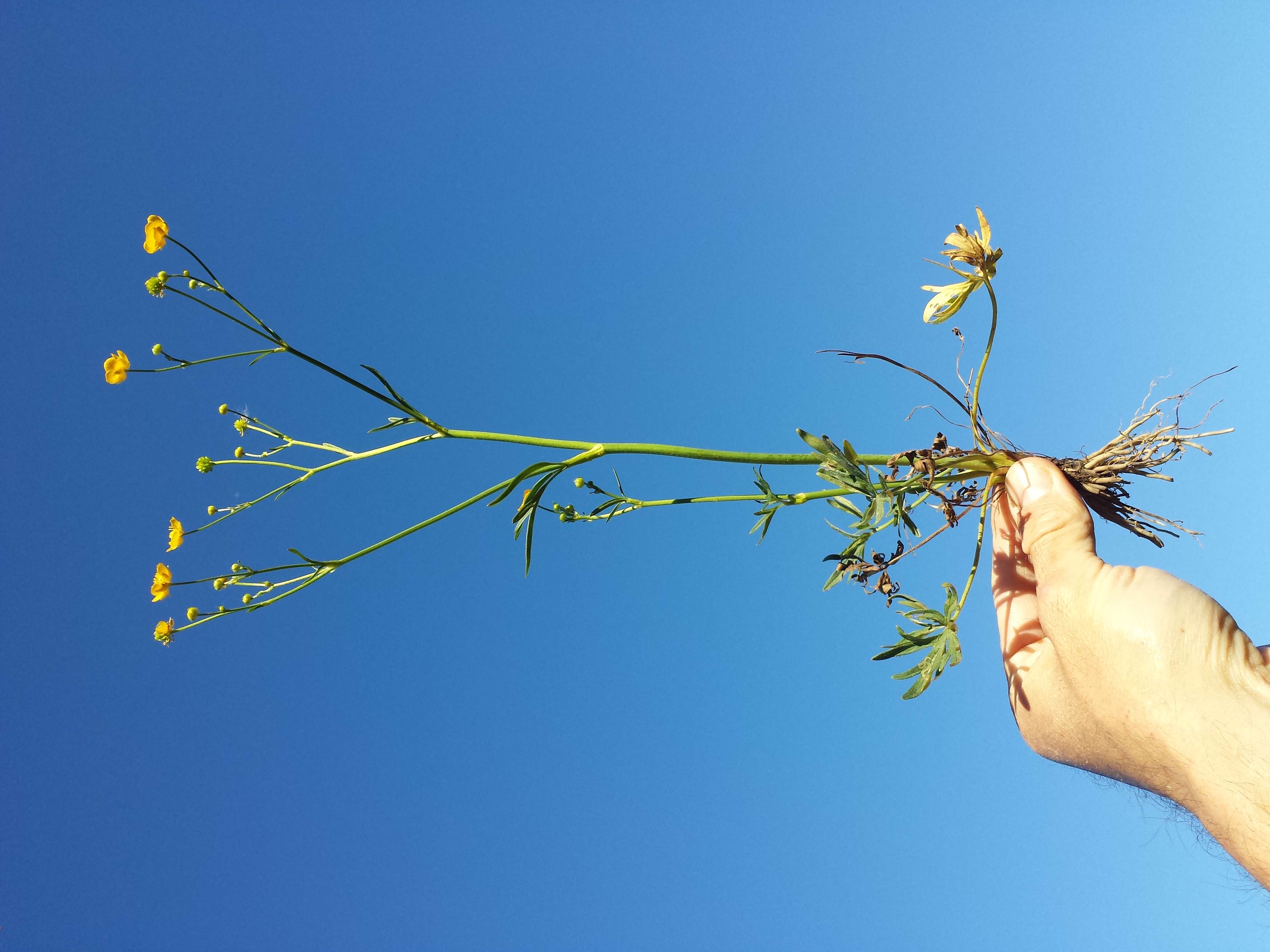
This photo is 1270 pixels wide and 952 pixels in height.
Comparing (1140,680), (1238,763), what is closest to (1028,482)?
(1140,680)

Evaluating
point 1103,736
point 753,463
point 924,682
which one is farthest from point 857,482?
point 1103,736

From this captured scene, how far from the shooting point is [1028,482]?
6.88 feet

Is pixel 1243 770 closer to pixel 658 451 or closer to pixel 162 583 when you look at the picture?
pixel 658 451

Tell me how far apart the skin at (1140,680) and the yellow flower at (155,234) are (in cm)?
228

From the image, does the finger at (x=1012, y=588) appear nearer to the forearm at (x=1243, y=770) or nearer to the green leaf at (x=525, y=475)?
the forearm at (x=1243, y=770)

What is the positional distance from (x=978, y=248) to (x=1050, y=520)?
76cm

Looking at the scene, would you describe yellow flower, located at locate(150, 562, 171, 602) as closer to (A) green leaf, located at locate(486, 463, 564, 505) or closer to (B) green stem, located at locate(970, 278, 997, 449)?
(A) green leaf, located at locate(486, 463, 564, 505)

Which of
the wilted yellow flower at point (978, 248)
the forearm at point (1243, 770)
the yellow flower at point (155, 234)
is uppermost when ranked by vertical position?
the yellow flower at point (155, 234)

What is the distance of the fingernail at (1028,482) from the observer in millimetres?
2059

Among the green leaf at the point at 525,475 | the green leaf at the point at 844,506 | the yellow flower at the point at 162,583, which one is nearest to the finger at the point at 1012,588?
the green leaf at the point at 844,506

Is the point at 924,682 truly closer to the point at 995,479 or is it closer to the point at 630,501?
the point at 995,479

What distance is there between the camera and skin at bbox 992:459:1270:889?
154 cm

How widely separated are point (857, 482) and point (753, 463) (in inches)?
10.7

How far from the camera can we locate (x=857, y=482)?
76.4 inches
